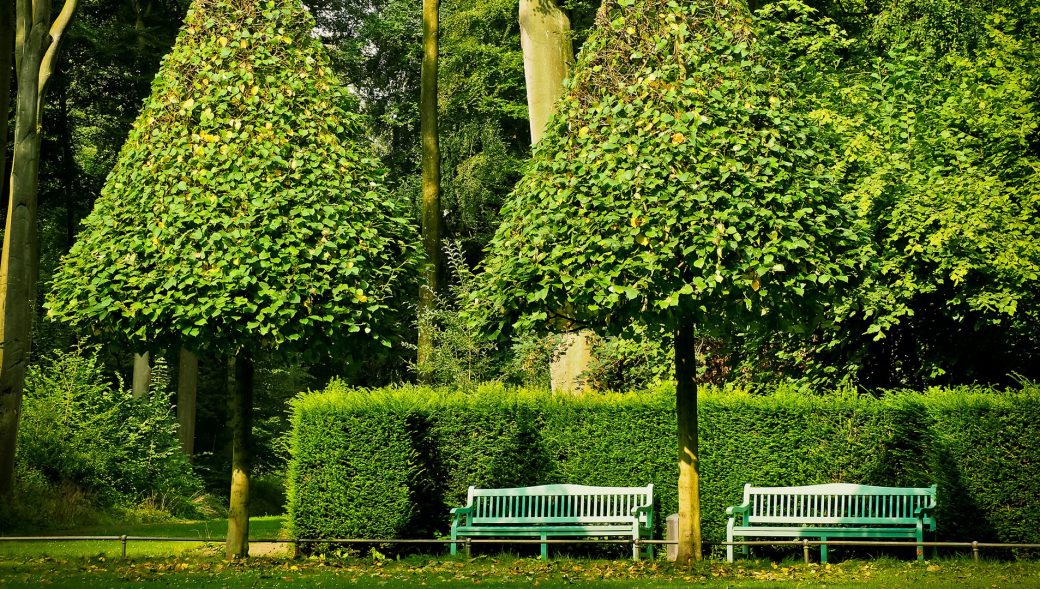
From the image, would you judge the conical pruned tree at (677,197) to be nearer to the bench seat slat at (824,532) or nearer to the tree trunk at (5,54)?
the bench seat slat at (824,532)

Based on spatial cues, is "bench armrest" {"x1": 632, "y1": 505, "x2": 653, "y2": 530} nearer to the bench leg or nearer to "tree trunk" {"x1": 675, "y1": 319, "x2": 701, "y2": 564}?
"tree trunk" {"x1": 675, "y1": 319, "x2": 701, "y2": 564}

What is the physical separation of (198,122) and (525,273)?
3.78m

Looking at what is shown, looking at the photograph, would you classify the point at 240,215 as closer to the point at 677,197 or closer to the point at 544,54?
the point at 677,197

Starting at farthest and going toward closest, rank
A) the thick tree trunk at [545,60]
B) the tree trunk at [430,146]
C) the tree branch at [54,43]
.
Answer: the tree trunk at [430,146] → the tree branch at [54,43] → the thick tree trunk at [545,60]

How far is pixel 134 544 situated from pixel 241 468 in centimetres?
439

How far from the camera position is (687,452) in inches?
427

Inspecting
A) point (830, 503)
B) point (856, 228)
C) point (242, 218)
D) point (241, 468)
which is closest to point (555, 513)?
point (830, 503)

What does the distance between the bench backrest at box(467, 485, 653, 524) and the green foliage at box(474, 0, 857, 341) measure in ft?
9.01

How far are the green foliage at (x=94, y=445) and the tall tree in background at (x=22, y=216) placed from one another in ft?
4.92

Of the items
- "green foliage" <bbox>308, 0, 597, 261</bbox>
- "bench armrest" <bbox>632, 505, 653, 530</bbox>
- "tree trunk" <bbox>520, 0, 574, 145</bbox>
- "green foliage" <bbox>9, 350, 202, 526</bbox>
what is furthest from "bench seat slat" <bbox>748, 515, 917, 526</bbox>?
"green foliage" <bbox>308, 0, 597, 261</bbox>

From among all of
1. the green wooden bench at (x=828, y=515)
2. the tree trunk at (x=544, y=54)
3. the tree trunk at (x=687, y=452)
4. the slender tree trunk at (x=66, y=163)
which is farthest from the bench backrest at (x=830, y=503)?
the slender tree trunk at (x=66, y=163)

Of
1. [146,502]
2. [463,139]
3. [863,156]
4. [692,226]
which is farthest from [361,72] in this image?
[692,226]

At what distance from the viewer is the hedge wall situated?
40.2ft

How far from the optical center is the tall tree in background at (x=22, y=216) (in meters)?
18.2
